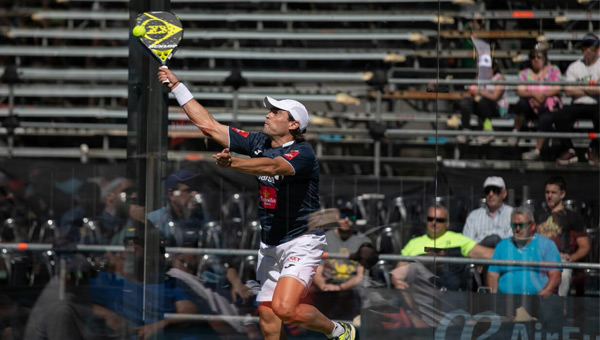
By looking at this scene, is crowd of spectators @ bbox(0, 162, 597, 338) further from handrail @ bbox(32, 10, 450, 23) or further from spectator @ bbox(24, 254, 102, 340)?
handrail @ bbox(32, 10, 450, 23)

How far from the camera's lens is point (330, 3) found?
8367 mm

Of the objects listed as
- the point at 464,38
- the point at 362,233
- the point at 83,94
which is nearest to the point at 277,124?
the point at 362,233

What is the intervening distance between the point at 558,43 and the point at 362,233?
1863 millimetres

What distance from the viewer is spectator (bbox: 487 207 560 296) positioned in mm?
5270

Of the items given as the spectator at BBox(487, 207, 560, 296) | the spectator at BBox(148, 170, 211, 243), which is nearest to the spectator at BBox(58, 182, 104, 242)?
the spectator at BBox(148, 170, 211, 243)

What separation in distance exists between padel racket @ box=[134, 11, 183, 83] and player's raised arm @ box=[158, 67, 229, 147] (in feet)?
0.16

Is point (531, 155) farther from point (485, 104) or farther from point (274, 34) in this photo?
point (274, 34)

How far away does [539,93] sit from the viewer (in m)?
5.84

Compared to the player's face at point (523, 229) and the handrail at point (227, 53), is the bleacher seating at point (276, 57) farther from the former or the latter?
the player's face at point (523, 229)

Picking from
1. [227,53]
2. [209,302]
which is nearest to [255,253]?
[209,302]

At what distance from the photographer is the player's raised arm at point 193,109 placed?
4.68 metres

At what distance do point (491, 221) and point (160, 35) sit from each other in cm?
227

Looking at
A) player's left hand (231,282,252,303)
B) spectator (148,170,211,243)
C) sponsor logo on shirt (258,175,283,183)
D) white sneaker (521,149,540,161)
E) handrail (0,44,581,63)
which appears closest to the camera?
sponsor logo on shirt (258,175,283,183)

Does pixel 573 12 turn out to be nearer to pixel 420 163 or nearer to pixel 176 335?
pixel 420 163
